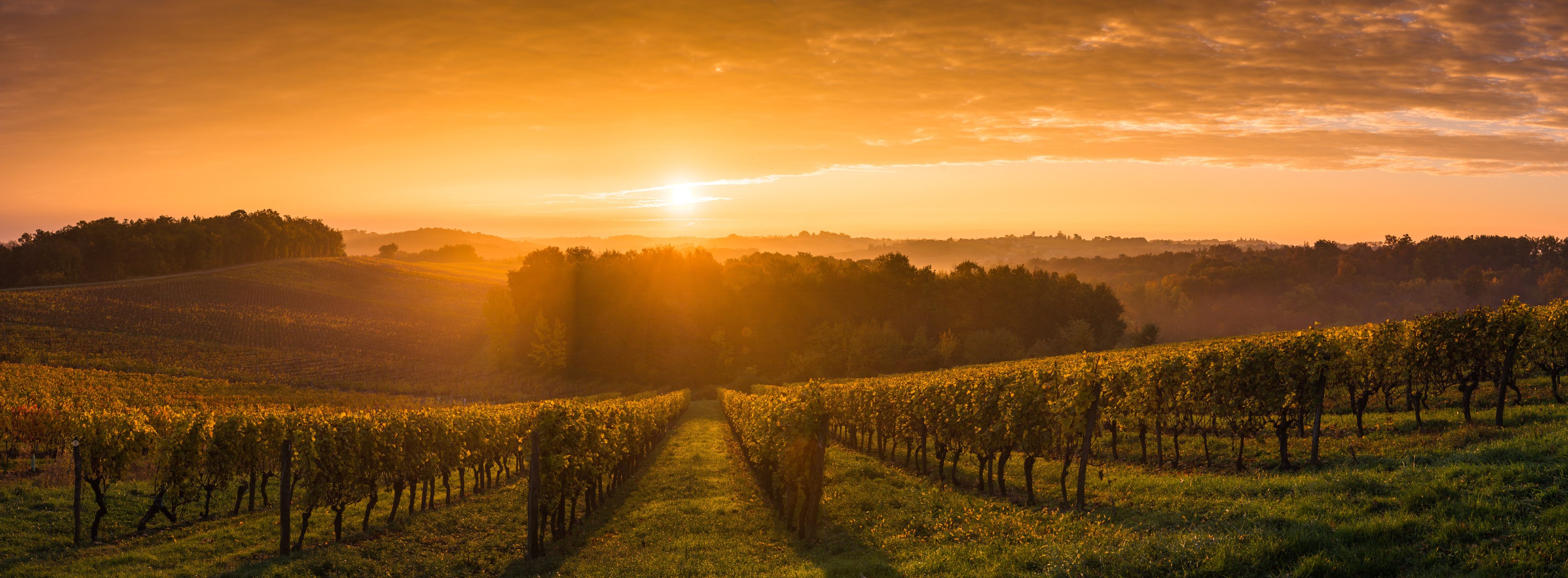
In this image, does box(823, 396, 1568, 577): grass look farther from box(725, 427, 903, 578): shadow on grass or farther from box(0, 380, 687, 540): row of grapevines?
box(0, 380, 687, 540): row of grapevines

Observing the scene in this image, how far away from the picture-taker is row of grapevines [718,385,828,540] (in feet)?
51.6

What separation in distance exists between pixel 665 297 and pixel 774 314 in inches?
540

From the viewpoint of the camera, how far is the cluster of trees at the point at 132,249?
96.2m

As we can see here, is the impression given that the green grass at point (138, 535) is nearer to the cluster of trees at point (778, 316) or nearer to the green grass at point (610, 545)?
the green grass at point (610, 545)

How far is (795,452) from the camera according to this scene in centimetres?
1670

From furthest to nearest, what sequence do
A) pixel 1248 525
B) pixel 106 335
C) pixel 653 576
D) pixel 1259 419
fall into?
pixel 106 335
pixel 1259 419
pixel 653 576
pixel 1248 525

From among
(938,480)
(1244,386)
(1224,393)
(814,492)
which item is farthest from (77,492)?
(1244,386)

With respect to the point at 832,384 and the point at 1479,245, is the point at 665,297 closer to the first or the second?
the point at 832,384

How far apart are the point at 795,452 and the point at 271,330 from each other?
85484mm

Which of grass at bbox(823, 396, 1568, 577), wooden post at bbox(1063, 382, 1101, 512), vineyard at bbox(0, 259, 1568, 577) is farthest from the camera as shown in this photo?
wooden post at bbox(1063, 382, 1101, 512)

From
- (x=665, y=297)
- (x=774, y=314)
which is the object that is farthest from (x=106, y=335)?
(x=774, y=314)

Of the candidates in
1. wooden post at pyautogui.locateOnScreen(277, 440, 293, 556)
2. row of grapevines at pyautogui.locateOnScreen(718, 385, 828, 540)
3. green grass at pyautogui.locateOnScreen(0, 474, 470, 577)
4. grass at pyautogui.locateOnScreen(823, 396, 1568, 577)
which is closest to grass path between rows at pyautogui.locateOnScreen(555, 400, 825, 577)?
row of grapevines at pyautogui.locateOnScreen(718, 385, 828, 540)

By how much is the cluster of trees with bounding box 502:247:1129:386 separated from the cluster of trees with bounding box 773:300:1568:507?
191ft

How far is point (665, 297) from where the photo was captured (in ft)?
278
